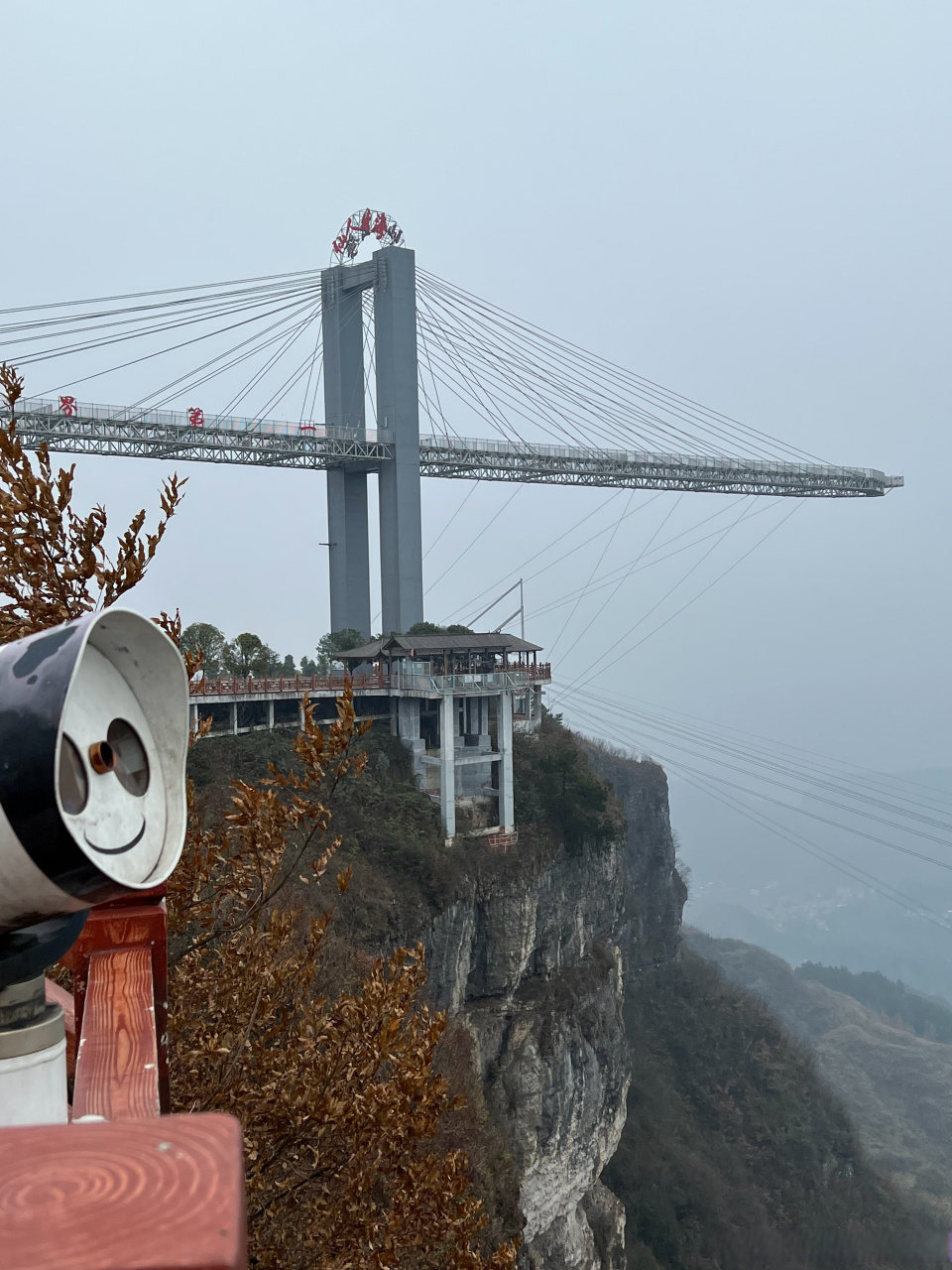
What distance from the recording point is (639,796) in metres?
44.0

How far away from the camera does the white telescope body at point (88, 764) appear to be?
1411 millimetres

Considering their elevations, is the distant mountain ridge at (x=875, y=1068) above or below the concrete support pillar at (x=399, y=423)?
below

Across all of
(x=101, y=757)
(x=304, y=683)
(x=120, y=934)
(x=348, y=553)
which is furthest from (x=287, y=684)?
(x=101, y=757)

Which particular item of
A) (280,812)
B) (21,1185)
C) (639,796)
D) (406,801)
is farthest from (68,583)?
(639,796)

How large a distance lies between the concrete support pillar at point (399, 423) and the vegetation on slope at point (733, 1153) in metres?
17.5

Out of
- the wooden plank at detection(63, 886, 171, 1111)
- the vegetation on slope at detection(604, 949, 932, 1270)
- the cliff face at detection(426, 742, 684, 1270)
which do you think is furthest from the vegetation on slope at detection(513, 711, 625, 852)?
the wooden plank at detection(63, 886, 171, 1111)

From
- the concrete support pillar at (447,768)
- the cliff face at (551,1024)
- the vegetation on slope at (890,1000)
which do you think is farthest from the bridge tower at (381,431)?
the vegetation on slope at (890,1000)

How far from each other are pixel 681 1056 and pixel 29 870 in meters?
36.1

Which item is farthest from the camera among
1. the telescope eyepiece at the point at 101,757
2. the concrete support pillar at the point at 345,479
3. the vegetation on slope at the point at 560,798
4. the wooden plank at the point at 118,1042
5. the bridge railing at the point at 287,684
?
the concrete support pillar at the point at 345,479

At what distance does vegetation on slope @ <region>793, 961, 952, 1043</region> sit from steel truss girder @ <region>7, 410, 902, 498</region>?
53637 millimetres

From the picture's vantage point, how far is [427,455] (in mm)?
30172

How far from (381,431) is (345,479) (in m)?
2.19

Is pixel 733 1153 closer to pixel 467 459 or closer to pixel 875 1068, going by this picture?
pixel 467 459

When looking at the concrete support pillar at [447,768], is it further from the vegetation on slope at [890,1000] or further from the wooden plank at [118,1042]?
the vegetation on slope at [890,1000]
